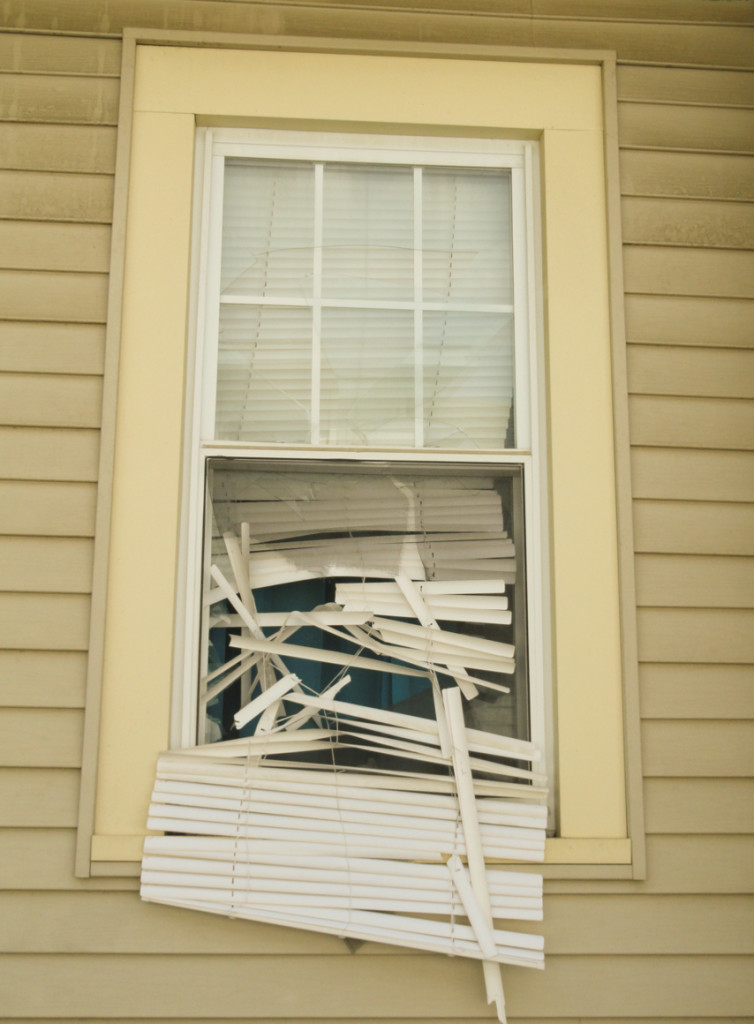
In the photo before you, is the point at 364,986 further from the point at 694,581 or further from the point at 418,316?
the point at 418,316

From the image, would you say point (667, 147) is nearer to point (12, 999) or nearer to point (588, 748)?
point (588, 748)

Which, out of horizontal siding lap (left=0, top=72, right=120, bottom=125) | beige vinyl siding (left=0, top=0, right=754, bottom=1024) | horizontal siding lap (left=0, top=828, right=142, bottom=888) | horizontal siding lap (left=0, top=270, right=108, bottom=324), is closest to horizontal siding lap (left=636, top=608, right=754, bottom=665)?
beige vinyl siding (left=0, top=0, right=754, bottom=1024)

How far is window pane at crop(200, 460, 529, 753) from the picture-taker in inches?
99.0

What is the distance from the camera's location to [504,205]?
2.80 m

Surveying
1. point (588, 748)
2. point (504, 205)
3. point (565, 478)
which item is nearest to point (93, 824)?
point (588, 748)

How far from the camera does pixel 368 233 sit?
2752mm

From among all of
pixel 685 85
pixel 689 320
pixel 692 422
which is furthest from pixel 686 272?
pixel 685 85

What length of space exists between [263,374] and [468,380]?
60 centimetres

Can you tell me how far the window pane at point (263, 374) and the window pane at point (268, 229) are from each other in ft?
0.26

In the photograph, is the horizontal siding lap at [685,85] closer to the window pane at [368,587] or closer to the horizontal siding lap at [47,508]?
the window pane at [368,587]

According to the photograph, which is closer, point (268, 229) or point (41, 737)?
point (41, 737)

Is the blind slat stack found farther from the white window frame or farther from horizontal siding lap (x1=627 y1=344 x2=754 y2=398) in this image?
horizontal siding lap (x1=627 y1=344 x2=754 y2=398)

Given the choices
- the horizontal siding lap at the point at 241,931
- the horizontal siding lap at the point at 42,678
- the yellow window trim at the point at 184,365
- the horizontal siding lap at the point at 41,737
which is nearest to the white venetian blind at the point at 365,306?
the yellow window trim at the point at 184,365

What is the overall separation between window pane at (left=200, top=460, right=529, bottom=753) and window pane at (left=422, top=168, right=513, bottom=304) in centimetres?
56
